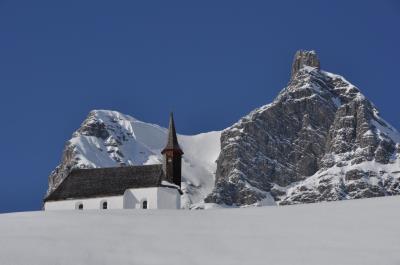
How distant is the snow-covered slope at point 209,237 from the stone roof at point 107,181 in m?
37.9

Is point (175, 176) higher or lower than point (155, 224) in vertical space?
higher

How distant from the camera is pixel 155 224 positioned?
44.2 meters

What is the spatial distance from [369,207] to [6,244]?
21418 millimetres

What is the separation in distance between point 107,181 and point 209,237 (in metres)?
49.8

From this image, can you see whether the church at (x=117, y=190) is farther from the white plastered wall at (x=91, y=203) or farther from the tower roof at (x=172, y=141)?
the tower roof at (x=172, y=141)

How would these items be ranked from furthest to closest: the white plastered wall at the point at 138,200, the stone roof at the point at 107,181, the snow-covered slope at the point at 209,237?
the stone roof at the point at 107,181 < the white plastered wall at the point at 138,200 < the snow-covered slope at the point at 209,237

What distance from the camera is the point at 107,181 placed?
292ft

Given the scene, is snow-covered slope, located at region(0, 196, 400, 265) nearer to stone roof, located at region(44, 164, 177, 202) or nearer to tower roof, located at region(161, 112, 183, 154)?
stone roof, located at region(44, 164, 177, 202)

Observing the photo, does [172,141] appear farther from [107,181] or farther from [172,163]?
[107,181]

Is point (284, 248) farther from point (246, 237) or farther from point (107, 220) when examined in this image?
point (107, 220)

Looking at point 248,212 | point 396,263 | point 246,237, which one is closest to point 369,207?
point 248,212

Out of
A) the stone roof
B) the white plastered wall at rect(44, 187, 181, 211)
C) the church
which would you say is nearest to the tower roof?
the church

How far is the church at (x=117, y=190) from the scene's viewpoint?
8706 cm

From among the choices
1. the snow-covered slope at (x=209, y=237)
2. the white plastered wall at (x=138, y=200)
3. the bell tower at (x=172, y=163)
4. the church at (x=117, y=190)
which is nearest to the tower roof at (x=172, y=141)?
the bell tower at (x=172, y=163)
